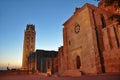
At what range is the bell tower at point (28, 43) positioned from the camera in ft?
216

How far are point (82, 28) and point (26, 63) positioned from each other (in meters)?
51.4

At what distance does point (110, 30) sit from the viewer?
→ 18.9 m

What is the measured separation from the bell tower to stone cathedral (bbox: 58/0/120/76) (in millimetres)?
45061

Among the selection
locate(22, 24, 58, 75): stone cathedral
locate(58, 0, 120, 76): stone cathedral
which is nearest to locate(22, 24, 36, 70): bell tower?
locate(22, 24, 58, 75): stone cathedral

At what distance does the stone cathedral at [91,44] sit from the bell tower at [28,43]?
4506 centimetres

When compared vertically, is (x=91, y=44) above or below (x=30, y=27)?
below

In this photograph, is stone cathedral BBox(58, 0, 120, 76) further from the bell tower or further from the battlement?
the battlement

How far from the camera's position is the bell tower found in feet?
216

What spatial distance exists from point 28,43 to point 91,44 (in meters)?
56.8

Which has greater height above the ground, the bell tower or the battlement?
the battlement

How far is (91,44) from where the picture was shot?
19031mm

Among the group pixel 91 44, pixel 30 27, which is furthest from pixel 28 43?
pixel 91 44

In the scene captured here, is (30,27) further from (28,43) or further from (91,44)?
(91,44)

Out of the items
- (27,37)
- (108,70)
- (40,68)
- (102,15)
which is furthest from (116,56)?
(27,37)
